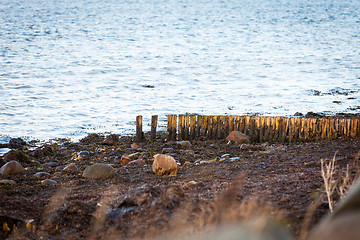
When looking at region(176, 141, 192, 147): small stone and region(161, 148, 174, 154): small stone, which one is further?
region(176, 141, 192, 147): small stone

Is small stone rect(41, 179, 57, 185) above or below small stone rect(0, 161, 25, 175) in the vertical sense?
below

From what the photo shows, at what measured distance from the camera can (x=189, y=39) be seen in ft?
125

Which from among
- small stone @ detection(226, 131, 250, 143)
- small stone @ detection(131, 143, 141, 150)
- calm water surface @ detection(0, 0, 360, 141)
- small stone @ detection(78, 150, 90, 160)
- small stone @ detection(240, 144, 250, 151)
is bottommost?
small stone @ detection(78, 150, 90, 160)

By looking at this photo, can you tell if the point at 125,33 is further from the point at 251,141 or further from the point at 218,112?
the point at 251,141

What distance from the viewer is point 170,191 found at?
14.5 ft

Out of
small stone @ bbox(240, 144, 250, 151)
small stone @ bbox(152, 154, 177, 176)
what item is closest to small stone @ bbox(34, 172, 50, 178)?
small stone @ bbox(152, 154, 177, 176)

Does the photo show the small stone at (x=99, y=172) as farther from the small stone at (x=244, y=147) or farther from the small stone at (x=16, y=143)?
the small stone at (x=16, y=143)

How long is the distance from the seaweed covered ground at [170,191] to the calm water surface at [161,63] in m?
4.25

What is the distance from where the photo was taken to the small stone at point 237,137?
8.59 meters

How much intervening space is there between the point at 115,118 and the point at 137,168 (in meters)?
6.84

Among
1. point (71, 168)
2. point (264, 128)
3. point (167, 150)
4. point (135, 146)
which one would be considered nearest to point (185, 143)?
point (167, 150)

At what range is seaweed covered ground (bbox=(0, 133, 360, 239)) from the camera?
363 centimetres

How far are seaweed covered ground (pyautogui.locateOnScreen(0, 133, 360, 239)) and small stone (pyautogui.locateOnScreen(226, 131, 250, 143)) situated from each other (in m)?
0.17

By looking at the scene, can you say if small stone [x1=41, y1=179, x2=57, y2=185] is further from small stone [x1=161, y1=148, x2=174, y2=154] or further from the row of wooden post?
the row of wooden post
